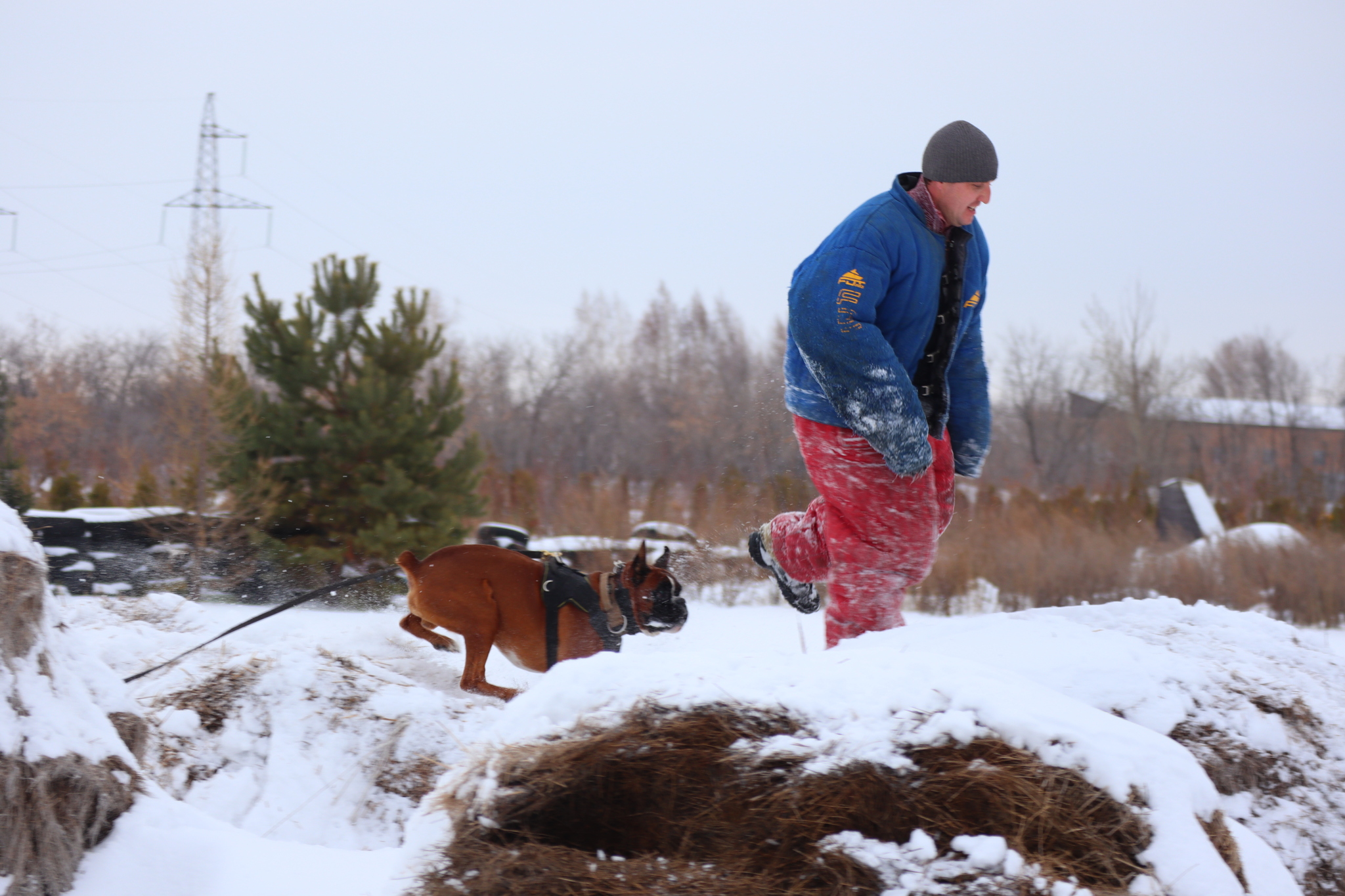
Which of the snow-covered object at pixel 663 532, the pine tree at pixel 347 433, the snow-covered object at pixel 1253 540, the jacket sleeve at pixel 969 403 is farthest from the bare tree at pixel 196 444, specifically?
the snow-covered object at pixel 1253 540

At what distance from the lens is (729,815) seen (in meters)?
1.44

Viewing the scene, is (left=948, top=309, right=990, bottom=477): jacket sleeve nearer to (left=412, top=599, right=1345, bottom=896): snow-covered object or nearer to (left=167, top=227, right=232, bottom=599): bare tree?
(left=412, top=599, right=1345, bottom=896): snow-covered object

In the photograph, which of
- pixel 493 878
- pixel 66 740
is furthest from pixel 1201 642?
pixel 66 740

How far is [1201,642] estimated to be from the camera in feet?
8.29

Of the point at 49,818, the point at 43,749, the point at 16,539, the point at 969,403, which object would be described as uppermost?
the point at 969,403

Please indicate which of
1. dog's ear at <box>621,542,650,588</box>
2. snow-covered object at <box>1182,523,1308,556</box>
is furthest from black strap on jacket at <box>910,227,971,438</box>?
snow-covered object at <box>1182,523,1308,556</box>

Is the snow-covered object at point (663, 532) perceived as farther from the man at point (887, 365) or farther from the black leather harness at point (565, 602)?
the man at point (887, 365)

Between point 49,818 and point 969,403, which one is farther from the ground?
point 969,403

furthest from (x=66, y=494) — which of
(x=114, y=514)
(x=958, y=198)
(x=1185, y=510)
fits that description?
(x=1185, y=510)

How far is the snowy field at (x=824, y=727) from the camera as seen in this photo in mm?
1458

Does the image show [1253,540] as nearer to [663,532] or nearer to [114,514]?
[663,532]

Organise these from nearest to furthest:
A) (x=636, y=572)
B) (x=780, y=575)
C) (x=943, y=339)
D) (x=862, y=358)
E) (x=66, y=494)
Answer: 1. (x=862, y=358)
2. (x=943, y=339)
3. (x=780, y=575)
4. (x=636, y=572)
5. (x=66, y=494)

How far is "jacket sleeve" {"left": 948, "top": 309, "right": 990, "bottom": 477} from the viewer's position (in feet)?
11.5

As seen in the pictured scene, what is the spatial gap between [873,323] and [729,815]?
1.81 metres
